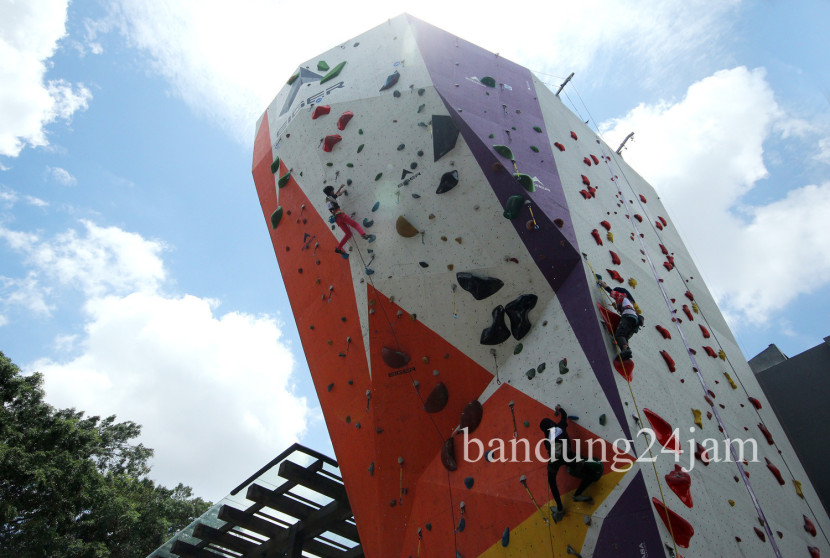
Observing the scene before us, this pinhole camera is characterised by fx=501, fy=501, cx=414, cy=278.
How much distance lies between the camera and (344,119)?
7.63m

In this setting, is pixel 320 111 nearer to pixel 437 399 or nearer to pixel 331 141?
pixel 331 141

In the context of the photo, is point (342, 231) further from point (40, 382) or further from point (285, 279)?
point (40, 382)

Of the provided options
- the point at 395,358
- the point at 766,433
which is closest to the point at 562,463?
the point at 395,358

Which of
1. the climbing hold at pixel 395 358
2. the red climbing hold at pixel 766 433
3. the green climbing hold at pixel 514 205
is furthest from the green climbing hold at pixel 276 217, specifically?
the red climbing hold at pixel 766 433

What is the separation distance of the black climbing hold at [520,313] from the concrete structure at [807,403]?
7731 mm

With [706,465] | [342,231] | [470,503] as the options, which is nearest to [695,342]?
[706,465]

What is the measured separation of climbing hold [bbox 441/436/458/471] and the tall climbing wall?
0.09ft

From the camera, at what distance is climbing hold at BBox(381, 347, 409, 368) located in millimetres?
6168

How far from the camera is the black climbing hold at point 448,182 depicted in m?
6.41

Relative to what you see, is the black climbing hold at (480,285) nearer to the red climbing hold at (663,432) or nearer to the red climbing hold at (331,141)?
the red climbing hold at (663,432)

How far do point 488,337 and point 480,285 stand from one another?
0.62 m

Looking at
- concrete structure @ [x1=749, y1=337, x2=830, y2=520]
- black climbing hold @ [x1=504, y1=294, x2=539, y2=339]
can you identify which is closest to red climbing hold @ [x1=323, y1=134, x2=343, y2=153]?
black climbing hold @ [x1=504, y1=294, x2=539, y2=339]

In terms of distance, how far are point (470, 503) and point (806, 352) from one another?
976 centimetres

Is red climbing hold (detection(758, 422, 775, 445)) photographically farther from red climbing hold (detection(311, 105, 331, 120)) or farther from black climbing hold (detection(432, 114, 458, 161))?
red climbing hold (detection(311, 105, 331, 120))
